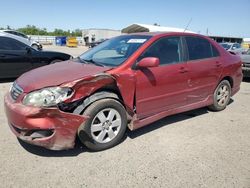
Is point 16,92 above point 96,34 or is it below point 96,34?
below

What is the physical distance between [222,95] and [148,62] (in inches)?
102

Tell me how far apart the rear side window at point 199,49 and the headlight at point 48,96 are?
242 centimetres

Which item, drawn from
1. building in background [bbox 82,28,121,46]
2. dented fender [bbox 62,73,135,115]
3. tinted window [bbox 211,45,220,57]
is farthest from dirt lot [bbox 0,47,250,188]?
building in background [bbox 82,28,121,46]

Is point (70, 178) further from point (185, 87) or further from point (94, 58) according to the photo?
point (185, 87)

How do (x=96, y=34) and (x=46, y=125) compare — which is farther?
(x=96, y=34)

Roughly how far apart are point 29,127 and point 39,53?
18.8ft

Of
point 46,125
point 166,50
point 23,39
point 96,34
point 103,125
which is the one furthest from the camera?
point 96,34

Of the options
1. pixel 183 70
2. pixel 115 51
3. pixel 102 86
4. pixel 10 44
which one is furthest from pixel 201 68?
pixel 10 44

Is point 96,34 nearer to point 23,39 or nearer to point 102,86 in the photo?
point 23,39

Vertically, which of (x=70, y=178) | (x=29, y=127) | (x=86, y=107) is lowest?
(x=70, y=178)

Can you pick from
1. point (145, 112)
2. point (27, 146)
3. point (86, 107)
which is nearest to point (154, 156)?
point (145, 112)

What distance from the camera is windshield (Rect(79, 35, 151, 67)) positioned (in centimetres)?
381

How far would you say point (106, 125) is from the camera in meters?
3.46

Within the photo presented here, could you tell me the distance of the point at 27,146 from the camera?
352 cm
